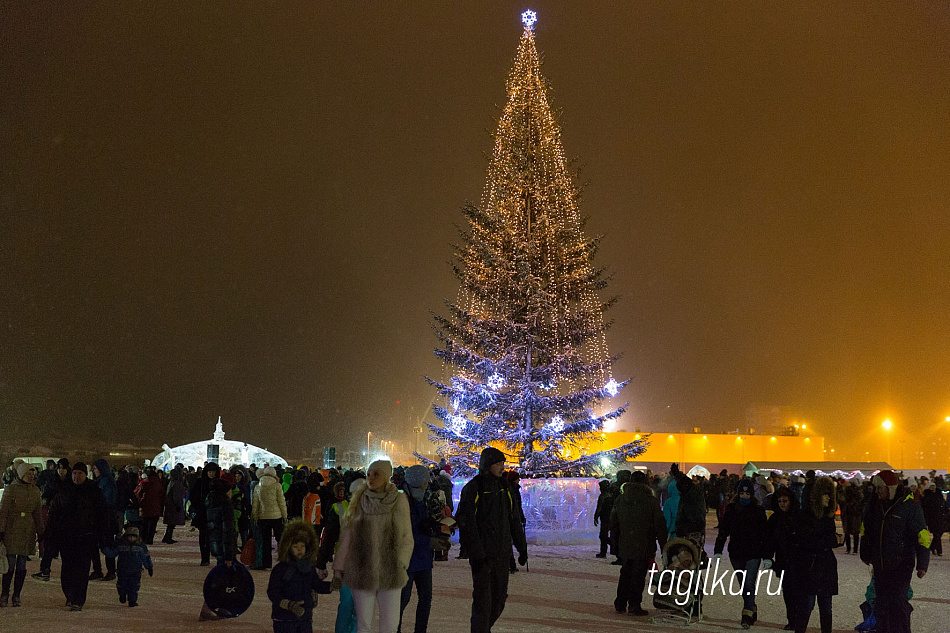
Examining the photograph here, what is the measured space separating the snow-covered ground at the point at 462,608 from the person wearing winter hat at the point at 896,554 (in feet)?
5.69

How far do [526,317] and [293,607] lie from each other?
16714 mm

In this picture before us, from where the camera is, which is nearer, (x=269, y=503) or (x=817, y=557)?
(x=817, y=557)

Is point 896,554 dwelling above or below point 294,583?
above

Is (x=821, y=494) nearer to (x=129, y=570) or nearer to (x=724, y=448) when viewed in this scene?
(x=129, y=570)

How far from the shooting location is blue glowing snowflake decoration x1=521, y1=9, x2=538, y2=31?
25500 mm

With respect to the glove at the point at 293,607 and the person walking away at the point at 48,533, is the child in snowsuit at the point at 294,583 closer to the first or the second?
the glove at the point at 293,607

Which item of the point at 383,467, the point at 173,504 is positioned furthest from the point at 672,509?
the point at 173,504

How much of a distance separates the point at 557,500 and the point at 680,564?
11358mm

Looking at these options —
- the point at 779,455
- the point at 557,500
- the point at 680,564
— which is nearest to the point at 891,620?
Result: the point at 680,564

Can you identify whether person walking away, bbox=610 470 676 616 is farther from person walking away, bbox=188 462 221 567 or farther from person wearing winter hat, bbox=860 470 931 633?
person walking away, bbox=188 462 221 567

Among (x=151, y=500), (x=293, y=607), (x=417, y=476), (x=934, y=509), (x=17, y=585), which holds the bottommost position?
(x=17, y=585)

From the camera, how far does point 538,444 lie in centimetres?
2502

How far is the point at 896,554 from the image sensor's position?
8.98m

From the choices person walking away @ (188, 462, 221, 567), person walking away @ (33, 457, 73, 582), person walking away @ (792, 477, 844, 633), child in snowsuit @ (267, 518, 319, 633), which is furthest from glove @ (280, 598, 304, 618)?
person walking away @ (188, 462, 221, 567)
